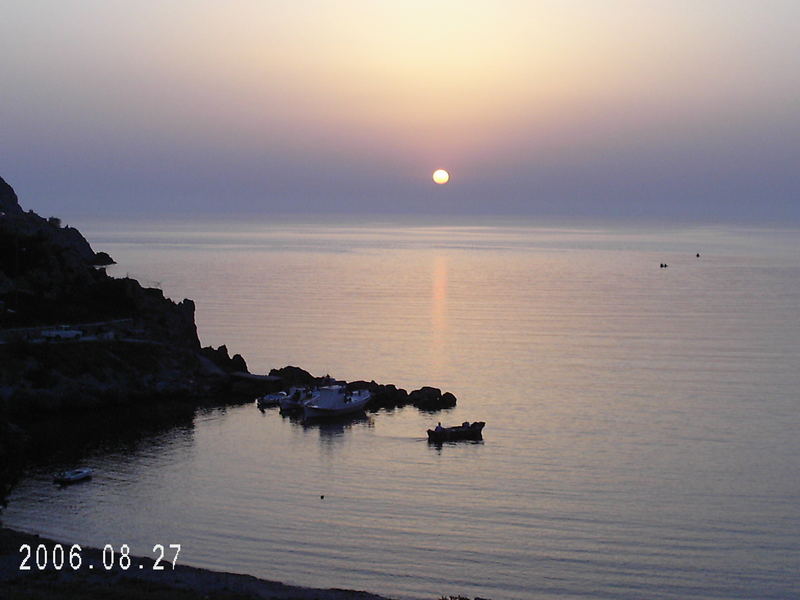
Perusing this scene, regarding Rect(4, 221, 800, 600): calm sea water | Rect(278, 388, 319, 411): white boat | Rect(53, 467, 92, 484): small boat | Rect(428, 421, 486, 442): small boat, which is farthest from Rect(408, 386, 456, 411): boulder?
Rect(53, 467, 92, 484): small boat

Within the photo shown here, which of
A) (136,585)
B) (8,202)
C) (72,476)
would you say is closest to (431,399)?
(72,476)

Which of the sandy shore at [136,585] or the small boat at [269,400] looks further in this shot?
the small boat at [269,400]

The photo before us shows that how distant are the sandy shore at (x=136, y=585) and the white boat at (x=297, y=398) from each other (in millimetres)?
29474

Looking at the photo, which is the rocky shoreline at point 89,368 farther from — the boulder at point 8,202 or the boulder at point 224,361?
the boulder at point 8,202

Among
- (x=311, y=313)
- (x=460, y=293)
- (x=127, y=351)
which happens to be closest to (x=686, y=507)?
(x=127, y=351)

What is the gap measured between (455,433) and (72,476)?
21456 mm

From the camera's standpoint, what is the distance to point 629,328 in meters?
105

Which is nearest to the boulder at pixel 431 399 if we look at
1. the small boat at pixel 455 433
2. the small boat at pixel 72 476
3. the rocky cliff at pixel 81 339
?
the small boat at pixel 455 433

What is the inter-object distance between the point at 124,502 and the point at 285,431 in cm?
1677

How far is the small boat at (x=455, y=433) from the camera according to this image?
185ft

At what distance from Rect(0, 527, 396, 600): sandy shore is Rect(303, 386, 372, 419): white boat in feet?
91.4

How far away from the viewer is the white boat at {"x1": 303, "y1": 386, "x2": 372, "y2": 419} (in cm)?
6381

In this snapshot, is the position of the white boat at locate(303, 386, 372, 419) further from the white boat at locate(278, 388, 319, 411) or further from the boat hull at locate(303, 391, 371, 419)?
the white boat at locate(278, 388, 319, 411)

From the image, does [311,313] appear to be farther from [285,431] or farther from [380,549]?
[380,549]
